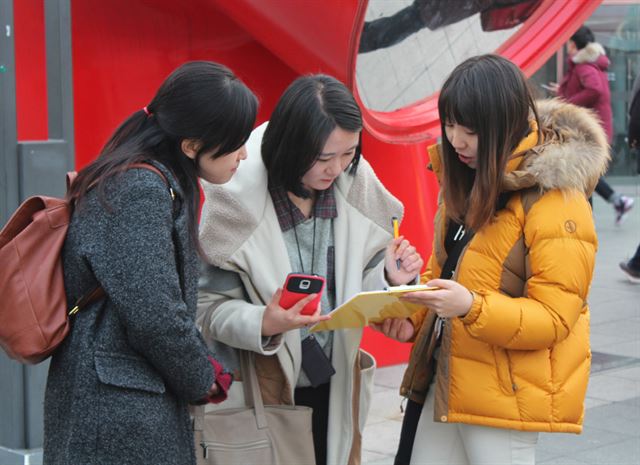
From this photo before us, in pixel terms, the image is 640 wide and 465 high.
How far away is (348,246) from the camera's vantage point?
2.98 m

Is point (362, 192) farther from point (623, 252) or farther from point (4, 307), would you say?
point (623, 252)

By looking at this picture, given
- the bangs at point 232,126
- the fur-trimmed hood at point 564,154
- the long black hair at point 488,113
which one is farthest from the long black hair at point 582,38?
the bangs at point 232,126

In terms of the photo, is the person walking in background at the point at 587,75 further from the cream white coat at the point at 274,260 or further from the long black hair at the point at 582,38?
the cream white coat at the point at 274,260

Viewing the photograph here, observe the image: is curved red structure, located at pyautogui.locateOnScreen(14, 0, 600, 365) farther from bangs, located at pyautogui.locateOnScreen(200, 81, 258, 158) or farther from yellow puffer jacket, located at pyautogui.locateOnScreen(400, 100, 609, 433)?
bangs, located at pyautogui.locateOnScreen(200, 81, 258, 158)

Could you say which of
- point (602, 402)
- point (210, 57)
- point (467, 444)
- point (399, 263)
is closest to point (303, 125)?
point (399, 263)

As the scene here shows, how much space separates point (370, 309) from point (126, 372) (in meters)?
0.69

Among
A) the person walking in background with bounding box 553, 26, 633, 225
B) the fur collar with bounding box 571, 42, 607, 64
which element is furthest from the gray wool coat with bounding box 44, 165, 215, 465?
the fur collar with bounding box 571, 42, 607, 64

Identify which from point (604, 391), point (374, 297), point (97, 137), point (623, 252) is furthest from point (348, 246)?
point (623, 252)

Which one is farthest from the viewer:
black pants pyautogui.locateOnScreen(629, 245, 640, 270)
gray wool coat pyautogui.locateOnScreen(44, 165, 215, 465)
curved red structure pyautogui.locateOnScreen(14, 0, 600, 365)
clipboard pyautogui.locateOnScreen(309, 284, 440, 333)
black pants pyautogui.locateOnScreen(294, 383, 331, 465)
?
black pants pyautogui.locateOnScreen(629, 245, 640, 270)

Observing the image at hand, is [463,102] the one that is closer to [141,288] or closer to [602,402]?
[141,288]

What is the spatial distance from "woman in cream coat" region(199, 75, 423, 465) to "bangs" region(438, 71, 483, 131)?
245mm

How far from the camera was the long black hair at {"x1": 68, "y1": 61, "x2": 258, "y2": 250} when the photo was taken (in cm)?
240

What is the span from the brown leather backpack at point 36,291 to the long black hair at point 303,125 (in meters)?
0.62

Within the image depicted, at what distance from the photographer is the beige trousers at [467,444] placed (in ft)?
9.61
